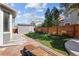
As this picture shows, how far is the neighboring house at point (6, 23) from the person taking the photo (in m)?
4.18

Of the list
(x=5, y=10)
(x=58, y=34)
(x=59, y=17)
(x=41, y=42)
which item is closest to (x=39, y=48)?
(x=41, y=42)

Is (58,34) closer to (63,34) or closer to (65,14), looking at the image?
(63,34)

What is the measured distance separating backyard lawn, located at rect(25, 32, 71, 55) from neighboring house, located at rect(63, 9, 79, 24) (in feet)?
1.11

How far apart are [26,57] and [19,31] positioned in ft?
2.03

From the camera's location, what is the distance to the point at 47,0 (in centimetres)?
404

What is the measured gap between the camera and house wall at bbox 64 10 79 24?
4061 millimetres

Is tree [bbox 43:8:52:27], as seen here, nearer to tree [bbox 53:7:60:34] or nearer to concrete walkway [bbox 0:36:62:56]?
tree [bbox 53:7:60:34]

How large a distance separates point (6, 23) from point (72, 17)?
1426 mm

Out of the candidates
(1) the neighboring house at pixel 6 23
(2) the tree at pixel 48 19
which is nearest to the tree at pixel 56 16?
(2) the tree at pixel 48 19

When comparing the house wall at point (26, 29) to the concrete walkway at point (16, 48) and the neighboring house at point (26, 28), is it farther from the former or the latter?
the concrete walkway at point (16, 48)

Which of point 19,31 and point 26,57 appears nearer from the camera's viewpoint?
point 26,57

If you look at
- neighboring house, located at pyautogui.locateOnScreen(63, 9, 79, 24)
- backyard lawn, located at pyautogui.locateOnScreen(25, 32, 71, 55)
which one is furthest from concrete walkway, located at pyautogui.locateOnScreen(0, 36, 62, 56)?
neighboring house, located at pyautogui.locateOnScreen(63, 9, 79, 24)

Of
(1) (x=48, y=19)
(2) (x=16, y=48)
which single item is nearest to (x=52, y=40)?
(1) (x=48, y=19)

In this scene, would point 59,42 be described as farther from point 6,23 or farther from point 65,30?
point 6,23
